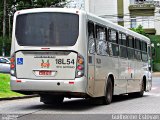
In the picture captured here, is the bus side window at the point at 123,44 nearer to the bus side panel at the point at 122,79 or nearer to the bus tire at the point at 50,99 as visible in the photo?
the bus side panel at the point at 122,79

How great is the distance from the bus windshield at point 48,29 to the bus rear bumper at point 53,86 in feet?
3.77

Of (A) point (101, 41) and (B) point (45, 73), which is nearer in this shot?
(B) point (45, 73)

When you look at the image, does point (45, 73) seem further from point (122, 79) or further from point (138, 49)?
point (138, 49)

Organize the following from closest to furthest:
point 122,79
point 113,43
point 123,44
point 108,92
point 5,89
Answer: point 108,92
point 113,43
point 122,79
point 123,44
point 5,89

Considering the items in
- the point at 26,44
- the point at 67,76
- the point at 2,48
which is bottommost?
the point at 2,48

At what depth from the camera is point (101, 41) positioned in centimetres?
1620

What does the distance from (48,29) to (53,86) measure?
5.95 feet

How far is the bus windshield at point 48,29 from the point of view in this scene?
47.6ft

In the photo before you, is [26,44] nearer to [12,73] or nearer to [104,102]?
[12,73]

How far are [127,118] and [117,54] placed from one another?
6.04m

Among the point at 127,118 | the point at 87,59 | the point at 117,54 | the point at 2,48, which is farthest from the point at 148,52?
the point at 2,48

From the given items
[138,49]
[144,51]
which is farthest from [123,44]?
[144,51]

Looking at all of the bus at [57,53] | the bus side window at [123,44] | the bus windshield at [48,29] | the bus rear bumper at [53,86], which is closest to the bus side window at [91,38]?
the bus at [57,53]

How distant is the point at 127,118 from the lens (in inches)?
490
